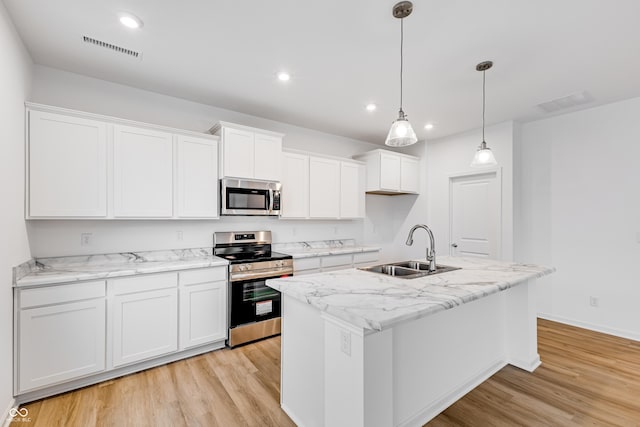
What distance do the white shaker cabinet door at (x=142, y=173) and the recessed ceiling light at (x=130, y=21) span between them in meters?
0.97

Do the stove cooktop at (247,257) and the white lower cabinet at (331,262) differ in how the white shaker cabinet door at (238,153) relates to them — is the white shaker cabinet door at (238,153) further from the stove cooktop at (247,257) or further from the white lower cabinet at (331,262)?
the white lower cabinet at (331,262)

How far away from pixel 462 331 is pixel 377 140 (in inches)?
143

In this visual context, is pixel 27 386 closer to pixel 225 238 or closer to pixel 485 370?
pixel 225 238

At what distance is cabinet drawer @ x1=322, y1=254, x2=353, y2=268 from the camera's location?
396cm

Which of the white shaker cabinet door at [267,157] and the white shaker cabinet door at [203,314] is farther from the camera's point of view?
the white shaker cabinet door at [267,157]

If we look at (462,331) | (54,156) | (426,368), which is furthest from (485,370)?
(54,156)

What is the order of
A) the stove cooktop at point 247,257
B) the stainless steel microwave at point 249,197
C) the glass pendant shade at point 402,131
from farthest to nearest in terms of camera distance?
the stainless steel microwave at point 249,197, the stove cooktop at point 247,257, the glass pendant shade at point 402,131

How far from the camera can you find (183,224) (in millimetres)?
3295

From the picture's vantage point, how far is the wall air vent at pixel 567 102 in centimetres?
324

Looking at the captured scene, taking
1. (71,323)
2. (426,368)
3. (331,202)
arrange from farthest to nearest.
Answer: (331,202) → (71,323) → (426,368)

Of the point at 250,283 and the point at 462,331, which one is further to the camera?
the point at 250,283

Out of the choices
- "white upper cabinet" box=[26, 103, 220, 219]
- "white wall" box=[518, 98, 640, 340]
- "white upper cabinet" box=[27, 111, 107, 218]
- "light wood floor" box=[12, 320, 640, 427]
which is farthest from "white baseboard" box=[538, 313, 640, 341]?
"white upper cabinet" box=[27, 111, 107, 218]

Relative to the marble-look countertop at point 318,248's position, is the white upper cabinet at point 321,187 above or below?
above

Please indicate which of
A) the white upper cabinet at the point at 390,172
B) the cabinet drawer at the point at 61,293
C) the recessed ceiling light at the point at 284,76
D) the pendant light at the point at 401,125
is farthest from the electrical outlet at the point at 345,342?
the white upper cabinet at the point at 390,172
